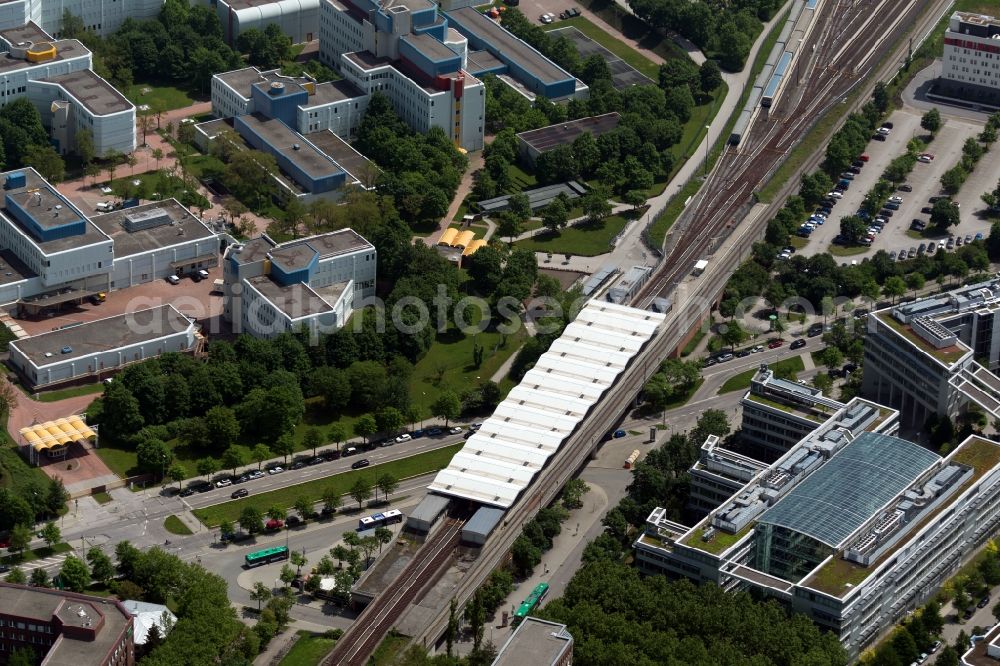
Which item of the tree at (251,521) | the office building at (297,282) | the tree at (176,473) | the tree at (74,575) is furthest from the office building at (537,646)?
the office building at (297,282)

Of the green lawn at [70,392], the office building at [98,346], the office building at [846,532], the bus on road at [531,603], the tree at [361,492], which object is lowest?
the green lawn at [70,392]

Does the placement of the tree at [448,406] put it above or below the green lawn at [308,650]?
below

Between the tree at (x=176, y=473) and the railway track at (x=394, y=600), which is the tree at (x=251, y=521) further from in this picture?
the railway track at (x=394, y=600)

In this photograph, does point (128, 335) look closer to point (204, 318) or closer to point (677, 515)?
point (204, 318)

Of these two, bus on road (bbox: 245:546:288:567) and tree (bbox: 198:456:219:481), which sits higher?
bus on road (bbox: 245:546:288:567)

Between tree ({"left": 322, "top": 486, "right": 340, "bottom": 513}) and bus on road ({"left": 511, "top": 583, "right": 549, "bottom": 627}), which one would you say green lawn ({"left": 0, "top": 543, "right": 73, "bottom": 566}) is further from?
bus on road ({"left": 511, "top": 583, "right": 549, "bottom": 627})

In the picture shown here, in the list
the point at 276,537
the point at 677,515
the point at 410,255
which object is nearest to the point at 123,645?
the point at 276,537

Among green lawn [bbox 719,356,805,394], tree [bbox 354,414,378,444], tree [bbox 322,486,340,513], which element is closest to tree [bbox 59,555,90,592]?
tree [bbox 322,486,340,513]
